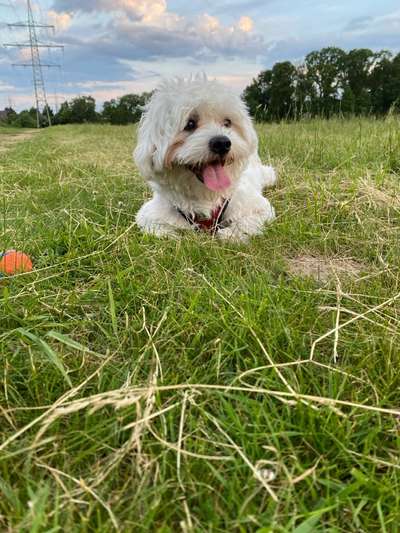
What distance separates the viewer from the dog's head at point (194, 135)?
2508mm

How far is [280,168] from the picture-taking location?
166 inches

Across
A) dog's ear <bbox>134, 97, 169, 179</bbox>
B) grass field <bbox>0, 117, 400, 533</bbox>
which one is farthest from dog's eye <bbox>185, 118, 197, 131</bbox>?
grass field <bbox>0, 117, 400, 533</bbox>

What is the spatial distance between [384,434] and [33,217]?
262 cm

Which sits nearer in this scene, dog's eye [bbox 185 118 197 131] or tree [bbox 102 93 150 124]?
dog's eye [bbox 185 118 197 131]

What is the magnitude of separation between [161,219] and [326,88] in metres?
7.11

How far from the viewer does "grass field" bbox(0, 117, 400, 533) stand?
2.86 ft

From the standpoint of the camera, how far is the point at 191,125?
8.65 feet

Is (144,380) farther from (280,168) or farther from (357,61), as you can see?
(357,61)

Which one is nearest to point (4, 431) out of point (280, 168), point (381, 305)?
point (381, 305)

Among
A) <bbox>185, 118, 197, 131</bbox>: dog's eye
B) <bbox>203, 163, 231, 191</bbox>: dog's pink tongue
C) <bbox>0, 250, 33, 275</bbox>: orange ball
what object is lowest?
<bbox>0, 250, 33, 275</bbox>: orange ball

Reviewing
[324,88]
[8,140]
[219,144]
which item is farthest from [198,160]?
[8,140]

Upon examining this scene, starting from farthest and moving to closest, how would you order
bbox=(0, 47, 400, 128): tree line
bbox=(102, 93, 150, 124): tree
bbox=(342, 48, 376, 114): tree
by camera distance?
bbox=(102, 93, 150, 124): tree
bbox=(342, 48, 376, 114): tree
bbox=(0, 47, 400, 128): tree line

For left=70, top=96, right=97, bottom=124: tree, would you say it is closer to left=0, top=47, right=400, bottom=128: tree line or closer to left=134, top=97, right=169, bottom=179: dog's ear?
left=0, top=47, right=400, bottom=128: tree line

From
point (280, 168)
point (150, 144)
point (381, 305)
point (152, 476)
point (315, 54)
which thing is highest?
point (315, 54)
